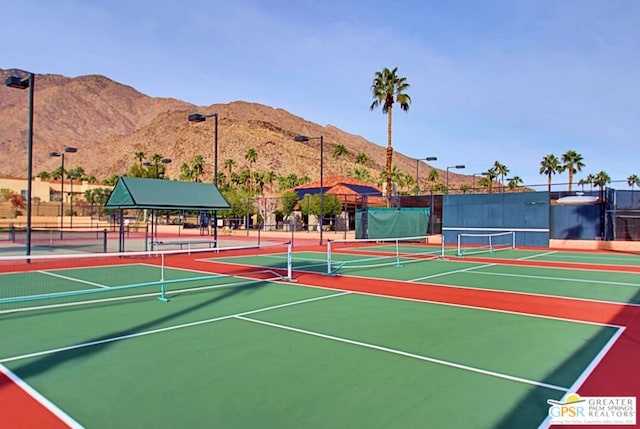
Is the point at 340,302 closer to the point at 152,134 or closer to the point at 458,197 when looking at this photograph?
the point at 458,197

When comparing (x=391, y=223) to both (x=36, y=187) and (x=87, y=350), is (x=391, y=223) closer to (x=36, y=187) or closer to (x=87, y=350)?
(x=87, y=350)

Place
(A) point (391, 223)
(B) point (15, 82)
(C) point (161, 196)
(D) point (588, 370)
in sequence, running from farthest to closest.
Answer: (A) point (391, 223), (C) point (161, 196), (B) point (15, 82), (D) point (588, 370)

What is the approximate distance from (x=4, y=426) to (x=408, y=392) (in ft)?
12.1

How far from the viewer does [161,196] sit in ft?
69.5

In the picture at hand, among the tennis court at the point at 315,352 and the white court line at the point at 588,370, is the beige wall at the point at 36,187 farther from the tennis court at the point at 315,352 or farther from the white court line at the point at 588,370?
the white court line at the point at 588,370

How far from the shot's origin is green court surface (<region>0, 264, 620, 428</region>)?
453 centimetres

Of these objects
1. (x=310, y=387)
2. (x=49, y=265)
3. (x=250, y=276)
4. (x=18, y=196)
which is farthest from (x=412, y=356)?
(x=18, y=196)

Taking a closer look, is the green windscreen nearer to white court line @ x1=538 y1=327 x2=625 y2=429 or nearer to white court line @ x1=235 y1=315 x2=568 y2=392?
white court line @ x1=235 y1=315 x2=568 y2=392

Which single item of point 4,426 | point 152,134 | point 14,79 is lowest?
point 4,426

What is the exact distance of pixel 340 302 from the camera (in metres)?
10.4

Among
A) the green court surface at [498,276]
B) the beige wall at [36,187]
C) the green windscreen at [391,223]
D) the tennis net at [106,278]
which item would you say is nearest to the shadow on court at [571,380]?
the green court surface at [498,276]

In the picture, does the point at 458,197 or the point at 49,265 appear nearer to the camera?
the point at 49,265

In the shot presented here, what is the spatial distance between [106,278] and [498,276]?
11.7m

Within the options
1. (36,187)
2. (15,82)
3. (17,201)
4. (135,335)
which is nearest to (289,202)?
(15,82)
